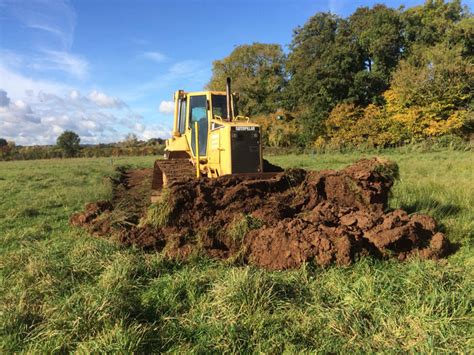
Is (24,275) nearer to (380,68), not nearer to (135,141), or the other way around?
(380,68)

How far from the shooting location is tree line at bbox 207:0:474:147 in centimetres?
3666

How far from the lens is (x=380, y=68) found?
42.0 meters

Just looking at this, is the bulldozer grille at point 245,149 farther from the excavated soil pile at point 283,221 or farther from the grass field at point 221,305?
the grass field at point 221,305

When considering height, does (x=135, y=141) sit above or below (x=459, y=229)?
above

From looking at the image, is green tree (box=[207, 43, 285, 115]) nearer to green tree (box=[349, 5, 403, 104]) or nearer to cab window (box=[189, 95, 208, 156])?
green tree (box=[349, 5, 403, 104])

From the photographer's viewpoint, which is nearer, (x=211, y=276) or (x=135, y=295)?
(x=135, y=295)

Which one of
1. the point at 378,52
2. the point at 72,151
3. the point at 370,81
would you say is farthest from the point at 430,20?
the point at 72,151

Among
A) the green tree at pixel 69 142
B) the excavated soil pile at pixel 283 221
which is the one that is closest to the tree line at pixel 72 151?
the green tree at pixel 69 142

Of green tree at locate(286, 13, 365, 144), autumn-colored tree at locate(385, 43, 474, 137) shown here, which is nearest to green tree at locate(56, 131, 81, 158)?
green tree at locate(286, 13, 365, 144)

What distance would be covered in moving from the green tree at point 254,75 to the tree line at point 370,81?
144 mm

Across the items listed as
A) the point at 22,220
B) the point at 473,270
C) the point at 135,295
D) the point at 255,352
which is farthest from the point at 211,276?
the point at 22,220

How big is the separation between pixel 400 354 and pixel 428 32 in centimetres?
4367

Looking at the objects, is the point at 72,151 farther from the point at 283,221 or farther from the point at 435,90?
the point at 283,221

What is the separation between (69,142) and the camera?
65500mm
